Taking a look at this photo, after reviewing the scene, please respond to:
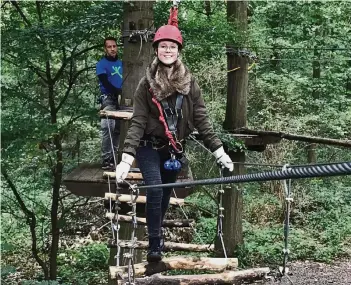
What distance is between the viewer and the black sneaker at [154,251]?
302 centimetres

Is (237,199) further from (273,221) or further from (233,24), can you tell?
(233,24)

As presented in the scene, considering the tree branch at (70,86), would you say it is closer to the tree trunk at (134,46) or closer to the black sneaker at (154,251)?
the tree trunk at (134,46)

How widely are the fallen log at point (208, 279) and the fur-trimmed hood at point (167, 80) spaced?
1.05 m

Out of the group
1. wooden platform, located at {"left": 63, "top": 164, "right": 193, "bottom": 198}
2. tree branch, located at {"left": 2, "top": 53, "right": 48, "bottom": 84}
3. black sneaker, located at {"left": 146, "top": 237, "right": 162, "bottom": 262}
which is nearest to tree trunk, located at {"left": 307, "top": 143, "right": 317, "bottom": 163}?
wooden platform, located at {"left": 63, "top": 164, "right": 193, "bottom": 198}

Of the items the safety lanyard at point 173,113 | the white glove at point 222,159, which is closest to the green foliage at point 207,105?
the safety lanyard at point 173,113

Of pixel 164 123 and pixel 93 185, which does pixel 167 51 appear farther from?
pixel 93 185

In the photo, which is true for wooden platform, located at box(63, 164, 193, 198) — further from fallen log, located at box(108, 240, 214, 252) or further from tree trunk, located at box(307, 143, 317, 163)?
tree trunk, located at box(307, 143, 317, 163)

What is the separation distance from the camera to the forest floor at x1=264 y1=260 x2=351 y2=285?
22.1 ft

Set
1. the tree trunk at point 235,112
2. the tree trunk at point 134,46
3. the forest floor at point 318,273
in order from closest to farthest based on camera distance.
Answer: the tree trunk at point 134,46
the forest floor at point 318,273
the tree trunk at point 235,112

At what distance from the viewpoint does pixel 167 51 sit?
299 cm

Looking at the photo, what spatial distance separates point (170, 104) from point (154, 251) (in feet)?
2.96

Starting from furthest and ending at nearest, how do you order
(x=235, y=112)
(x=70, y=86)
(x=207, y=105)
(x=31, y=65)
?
(x=207, y=105)
(x=235, y=112)
(x=70, y=86)
(x=31, y=65)

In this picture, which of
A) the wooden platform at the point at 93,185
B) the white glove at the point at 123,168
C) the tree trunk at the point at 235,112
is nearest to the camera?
the white glove at the point at 123,168

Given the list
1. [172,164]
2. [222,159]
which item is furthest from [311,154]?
[172,164]
